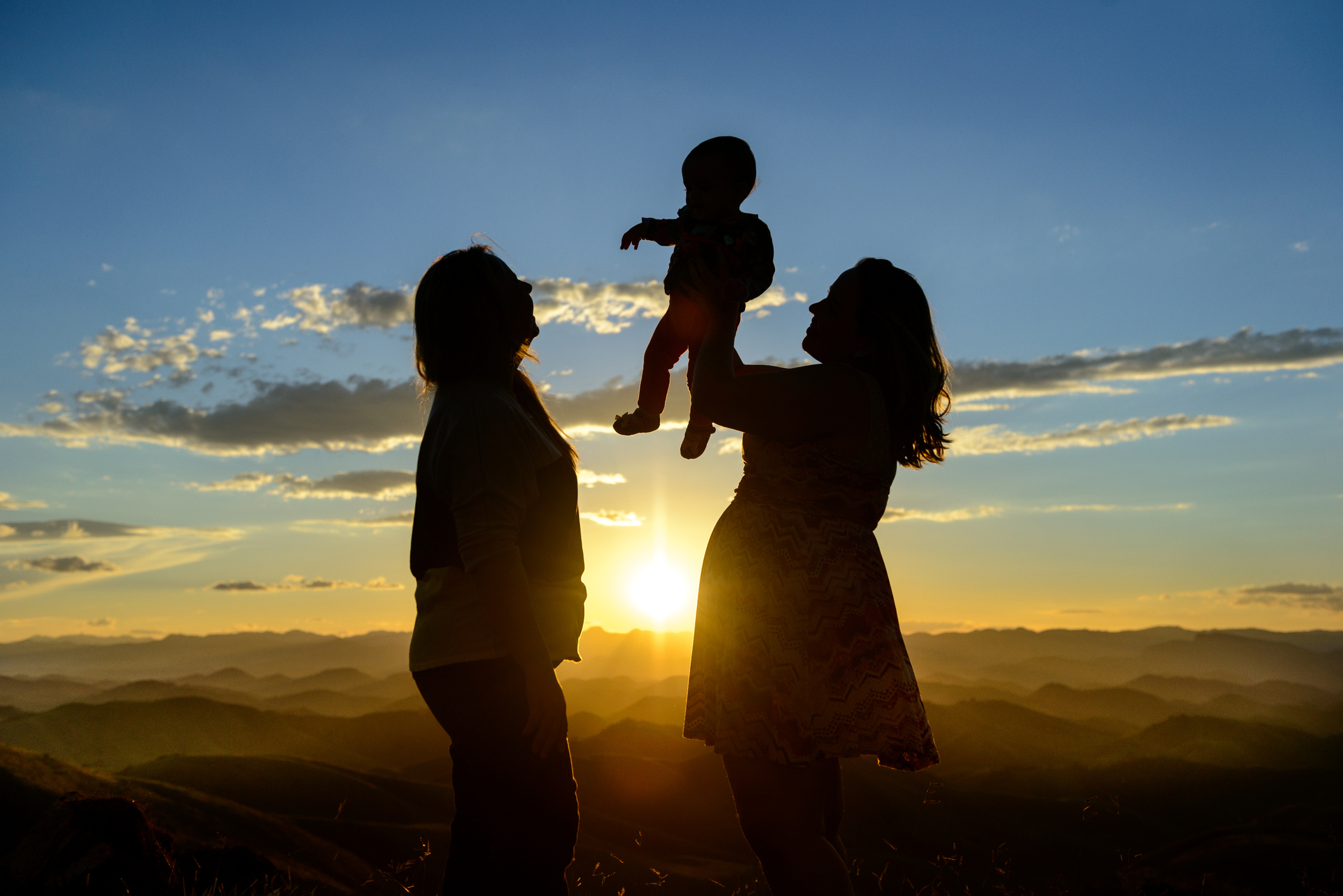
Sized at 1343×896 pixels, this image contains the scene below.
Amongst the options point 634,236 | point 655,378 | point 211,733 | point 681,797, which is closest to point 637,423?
point 655,378

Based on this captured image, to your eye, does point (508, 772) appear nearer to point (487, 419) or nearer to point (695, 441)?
point (487, 419)

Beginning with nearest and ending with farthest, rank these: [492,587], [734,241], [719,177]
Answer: [492,587], [734,241], [719,177]

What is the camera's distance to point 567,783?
8.22 feet

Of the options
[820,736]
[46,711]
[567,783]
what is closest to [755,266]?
[820,736]

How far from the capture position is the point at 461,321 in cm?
268

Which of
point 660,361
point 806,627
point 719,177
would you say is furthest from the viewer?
point 660,361

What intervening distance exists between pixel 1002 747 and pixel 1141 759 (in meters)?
10.2

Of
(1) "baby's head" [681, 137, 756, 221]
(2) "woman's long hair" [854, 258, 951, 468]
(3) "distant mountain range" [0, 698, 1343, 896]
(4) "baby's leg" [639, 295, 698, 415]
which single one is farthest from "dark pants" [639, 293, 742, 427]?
(3) "distant mountain range" [0, 698, 1343, 896]

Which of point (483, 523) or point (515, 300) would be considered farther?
point (515, 300)

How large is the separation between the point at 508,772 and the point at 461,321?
142 cm

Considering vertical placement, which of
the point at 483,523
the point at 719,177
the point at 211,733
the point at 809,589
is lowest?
the point at 211,733

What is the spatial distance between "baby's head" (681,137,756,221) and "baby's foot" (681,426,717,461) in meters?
0.92

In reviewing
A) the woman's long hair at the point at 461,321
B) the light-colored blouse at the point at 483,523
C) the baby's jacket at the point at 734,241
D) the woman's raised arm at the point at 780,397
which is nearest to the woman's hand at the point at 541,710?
the light-colored blouse at the point at 483,523

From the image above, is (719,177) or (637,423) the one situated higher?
(719,177)
